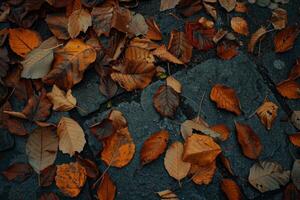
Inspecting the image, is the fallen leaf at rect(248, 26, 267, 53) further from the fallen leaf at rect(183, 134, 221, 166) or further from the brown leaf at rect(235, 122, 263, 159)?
the fallen leaf at rect(183, 134, 221, 166)

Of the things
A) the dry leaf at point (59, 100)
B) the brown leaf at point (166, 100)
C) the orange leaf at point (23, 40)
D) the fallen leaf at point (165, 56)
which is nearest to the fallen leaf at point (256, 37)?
the fallen leaf at point (165, 56)

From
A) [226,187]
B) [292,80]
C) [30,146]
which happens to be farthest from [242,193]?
[30,146]

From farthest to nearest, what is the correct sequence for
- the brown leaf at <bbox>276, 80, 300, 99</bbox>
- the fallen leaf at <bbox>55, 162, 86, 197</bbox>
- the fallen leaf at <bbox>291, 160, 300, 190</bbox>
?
the brown leaf at <bbox>276, 80, 300, 99</bbox> → the fallen leaf at <bbox>291, 160, 300, 190</bbox> → the fallen leaf at <bbox>55, 162, 86, 197</bbox>

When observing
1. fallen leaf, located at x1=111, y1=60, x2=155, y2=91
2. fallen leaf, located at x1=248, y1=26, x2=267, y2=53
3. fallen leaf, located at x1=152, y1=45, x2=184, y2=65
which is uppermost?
fallen leaf, located at x1=248, y1=26, x2=267, y2=53

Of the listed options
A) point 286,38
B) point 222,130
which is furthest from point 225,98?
point 286,38

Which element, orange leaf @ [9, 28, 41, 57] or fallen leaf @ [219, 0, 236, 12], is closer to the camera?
orange leaf @ [9, 28, 41, 57]

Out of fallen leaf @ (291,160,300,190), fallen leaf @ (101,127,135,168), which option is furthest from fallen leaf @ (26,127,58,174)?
fallen leaf @ (291,160,300,190)

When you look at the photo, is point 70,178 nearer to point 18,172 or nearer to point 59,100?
point 18,172
